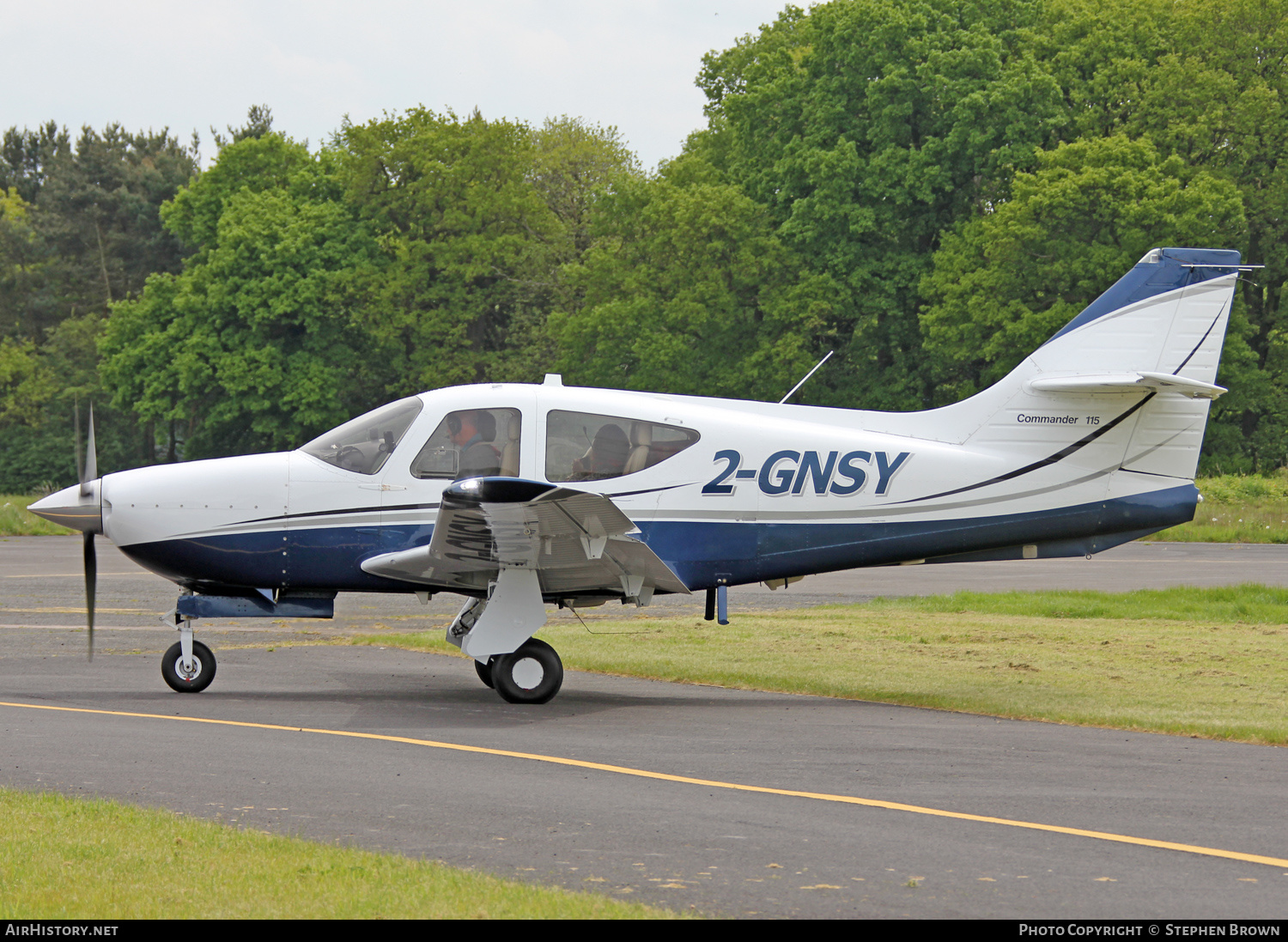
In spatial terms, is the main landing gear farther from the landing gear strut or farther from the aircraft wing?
the landing gear strut

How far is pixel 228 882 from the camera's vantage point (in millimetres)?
5816

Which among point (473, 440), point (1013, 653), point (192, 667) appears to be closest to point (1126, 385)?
point (1013, 653)

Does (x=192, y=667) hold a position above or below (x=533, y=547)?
below

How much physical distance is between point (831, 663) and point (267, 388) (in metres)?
47.8

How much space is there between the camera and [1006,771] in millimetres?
8969

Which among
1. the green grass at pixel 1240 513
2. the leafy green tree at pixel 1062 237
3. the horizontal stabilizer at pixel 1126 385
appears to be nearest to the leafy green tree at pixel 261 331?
the leafy green tree at pixel 1062 237

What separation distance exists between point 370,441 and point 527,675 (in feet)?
8.49

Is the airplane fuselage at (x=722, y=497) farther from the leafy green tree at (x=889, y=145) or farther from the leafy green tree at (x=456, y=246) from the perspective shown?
the leafy green tree at (x=456, y=246)

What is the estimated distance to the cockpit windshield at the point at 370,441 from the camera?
1218 cm

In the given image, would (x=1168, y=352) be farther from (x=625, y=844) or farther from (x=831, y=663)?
(x=625, y=844)

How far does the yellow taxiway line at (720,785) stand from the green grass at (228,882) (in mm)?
2609

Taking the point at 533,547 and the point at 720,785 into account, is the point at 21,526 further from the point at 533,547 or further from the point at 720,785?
the point at 720,785

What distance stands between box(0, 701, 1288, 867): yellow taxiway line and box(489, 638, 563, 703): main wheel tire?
186 centimetres

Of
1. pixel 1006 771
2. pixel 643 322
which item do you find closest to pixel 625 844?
pixel 1006 771
